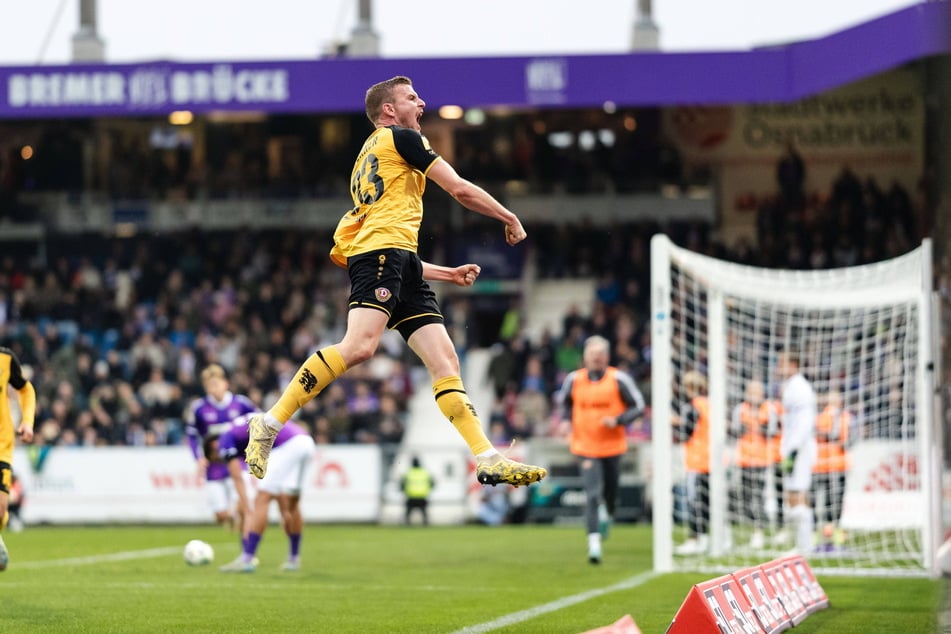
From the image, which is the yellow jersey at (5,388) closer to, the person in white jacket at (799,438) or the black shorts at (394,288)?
the black shorts at (394,288)

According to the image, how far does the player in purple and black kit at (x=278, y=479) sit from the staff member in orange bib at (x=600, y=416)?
9.14 ft

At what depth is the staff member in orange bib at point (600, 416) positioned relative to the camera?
14.5 metres

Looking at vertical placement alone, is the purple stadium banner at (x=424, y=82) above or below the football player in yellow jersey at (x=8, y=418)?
above

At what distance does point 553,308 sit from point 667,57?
5429 mm

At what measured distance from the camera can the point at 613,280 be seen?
28328mm

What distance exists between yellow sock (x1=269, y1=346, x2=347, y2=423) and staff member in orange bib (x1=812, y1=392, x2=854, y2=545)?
31.5 ft

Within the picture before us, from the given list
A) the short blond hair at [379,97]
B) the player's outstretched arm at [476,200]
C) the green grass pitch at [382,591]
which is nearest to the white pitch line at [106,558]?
the green grass pitch at [382,591]

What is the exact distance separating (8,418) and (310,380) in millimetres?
3725

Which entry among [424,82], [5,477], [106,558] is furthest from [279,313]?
[5,477]

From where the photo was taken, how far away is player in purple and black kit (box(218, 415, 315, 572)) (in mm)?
12805

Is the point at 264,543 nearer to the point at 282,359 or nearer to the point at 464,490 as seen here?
the point at 464,490

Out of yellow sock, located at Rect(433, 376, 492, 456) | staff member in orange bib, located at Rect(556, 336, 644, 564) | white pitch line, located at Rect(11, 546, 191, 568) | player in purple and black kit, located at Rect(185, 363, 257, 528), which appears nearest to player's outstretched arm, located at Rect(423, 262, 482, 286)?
yellow sock, located at Rect(433, 376, 492, 456)

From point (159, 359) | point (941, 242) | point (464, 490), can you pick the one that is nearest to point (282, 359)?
point (159, 359)

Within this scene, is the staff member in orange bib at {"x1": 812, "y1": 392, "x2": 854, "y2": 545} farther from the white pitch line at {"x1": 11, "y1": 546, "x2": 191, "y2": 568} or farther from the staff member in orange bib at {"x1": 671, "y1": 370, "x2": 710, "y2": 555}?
the white pitch line at {"x1": 11, "y1": 546, "x2": 191, "y2": 568}
